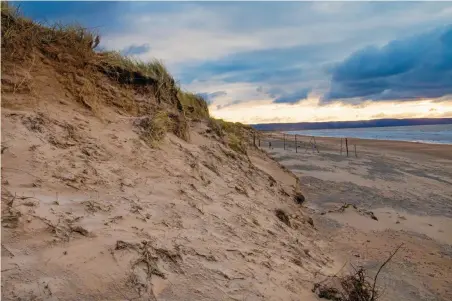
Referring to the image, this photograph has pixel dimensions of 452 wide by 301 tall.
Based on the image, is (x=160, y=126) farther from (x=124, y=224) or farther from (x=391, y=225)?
(x=391, y=225)

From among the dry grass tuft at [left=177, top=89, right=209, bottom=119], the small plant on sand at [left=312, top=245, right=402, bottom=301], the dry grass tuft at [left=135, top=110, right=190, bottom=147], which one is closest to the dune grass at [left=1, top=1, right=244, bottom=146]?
the dry grass tuft at [left=135, top=110, right=190, bottom=147]

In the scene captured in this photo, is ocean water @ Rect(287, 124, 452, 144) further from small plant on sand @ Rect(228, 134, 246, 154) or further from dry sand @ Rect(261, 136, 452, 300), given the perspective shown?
small plant on sand @ Rect(228, 134, 246, 154)

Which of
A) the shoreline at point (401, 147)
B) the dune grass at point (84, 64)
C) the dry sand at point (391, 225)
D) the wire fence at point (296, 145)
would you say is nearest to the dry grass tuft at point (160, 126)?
the dune grass at point (84, 64)

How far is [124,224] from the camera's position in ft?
11.2

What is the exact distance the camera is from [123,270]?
9.34ft

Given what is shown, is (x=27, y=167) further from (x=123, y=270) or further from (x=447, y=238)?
(x=447, y=238)

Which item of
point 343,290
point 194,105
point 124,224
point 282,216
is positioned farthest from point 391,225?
point 124,224

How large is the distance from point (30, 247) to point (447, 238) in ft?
25.6

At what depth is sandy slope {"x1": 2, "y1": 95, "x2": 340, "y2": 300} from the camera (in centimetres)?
274

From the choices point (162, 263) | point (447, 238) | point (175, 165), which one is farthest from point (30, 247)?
point (447, 238)

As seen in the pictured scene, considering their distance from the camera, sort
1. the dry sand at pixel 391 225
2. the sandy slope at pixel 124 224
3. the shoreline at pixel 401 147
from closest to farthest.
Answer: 1. the sandy slope at pixel 124 224
2. the dry sand at pixel 391 225
3. the shoreline at pixel 401 147

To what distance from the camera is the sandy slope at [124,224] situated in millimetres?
2738

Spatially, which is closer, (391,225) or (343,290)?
(343,290)

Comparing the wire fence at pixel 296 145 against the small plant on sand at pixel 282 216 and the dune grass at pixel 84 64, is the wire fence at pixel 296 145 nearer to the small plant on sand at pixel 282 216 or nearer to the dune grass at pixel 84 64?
the dune grass at pixel 84 64
